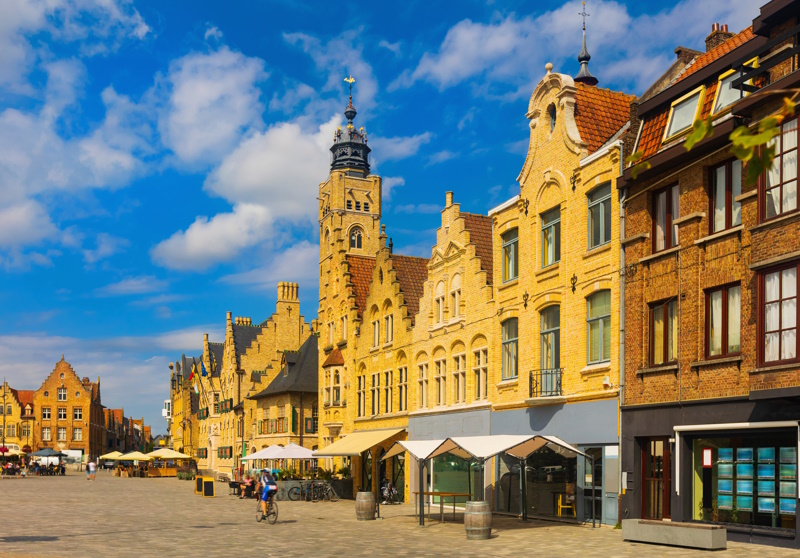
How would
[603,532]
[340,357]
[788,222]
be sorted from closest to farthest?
[788,222], [603,532], [340,357]

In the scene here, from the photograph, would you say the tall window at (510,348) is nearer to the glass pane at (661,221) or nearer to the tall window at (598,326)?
the tall window at (598,326)

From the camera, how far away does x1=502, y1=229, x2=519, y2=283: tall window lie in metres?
31.5

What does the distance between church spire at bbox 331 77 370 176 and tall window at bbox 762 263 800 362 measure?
323 ft

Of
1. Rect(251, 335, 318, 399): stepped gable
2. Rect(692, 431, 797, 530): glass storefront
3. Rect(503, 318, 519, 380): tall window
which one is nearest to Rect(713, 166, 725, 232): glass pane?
Rect(692, 431, 797, 530): glass storefront

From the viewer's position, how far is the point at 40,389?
419 feet

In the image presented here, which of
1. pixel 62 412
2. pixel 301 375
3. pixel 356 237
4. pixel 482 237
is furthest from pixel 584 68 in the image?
pixel 62 412

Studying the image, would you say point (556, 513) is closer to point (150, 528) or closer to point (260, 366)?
point (150, 528)

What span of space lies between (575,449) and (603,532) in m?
2.24

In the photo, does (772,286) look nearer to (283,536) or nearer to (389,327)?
(283,536)

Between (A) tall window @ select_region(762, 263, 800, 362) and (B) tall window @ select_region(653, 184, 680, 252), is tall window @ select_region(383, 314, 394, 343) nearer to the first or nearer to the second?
(B) tall window @ select_region(653, 184, 680, 252)

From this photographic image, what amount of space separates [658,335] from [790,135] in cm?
670

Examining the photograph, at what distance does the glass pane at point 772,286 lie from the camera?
1912 cm

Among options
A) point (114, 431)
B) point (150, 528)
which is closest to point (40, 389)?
point (114, 431)

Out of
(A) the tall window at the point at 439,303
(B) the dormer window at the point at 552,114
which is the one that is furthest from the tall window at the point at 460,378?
(B) the dormer window at the point at 552,114
